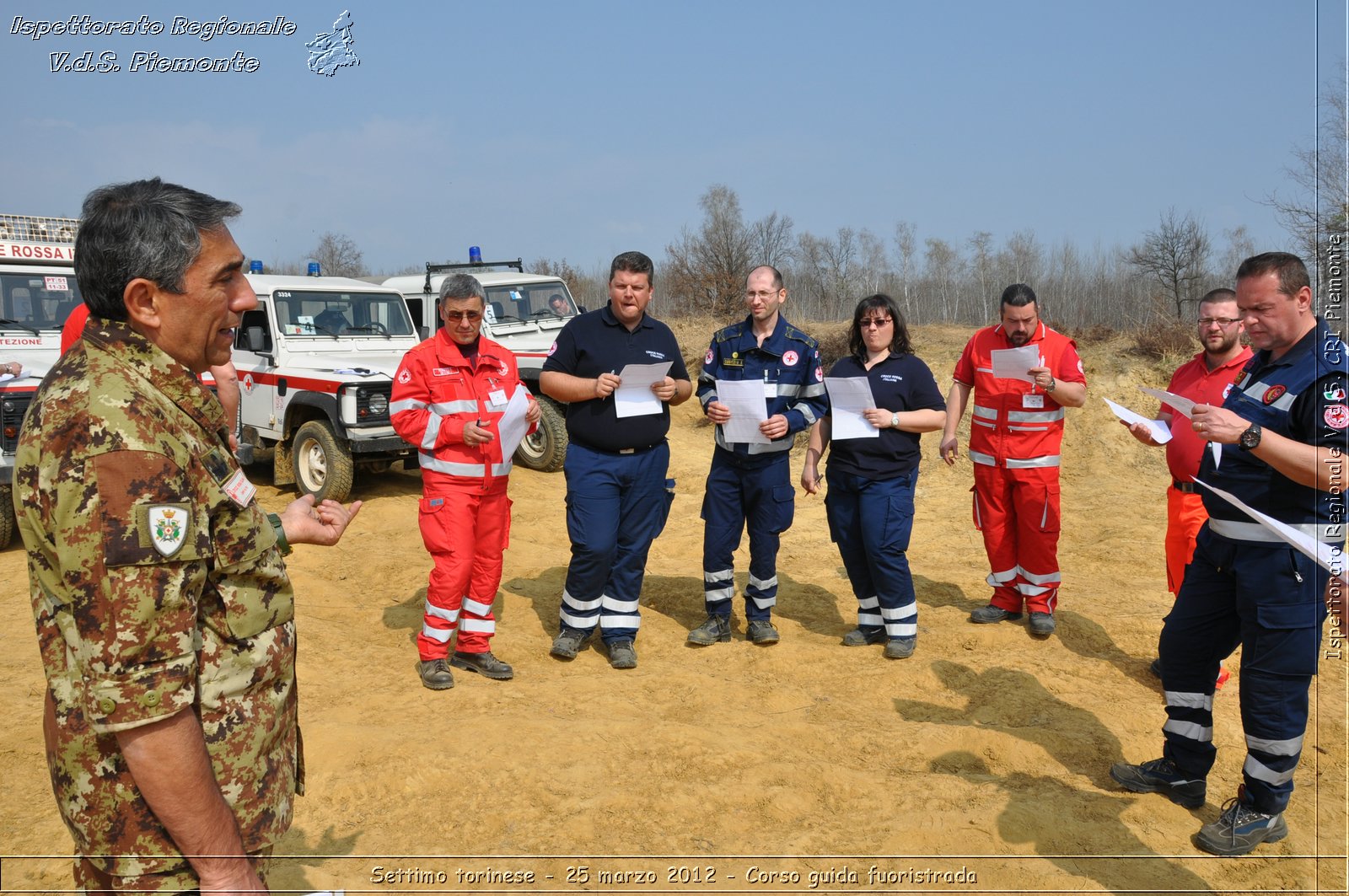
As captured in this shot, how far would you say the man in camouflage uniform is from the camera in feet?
4.94

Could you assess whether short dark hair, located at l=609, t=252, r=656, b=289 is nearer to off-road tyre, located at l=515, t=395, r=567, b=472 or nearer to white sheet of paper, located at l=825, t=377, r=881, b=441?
white sheet of paper, located at l=825, t=377, r=881, b=441

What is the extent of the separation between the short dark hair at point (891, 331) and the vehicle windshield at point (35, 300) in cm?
702

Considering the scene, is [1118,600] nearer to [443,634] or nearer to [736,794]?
[736,794]

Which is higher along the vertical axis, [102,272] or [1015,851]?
[102,272]

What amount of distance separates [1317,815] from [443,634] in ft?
13.5

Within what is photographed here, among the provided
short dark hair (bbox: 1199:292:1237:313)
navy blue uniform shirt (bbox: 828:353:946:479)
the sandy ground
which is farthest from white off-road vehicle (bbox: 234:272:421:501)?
short dark hair (bbox: 1199:292:1237:313)

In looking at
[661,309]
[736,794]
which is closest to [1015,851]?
[736,794]

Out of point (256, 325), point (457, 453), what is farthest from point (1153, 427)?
point (256, 325)

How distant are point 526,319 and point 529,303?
0.23 metres

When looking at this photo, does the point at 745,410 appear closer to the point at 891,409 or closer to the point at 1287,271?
the point at 891,409

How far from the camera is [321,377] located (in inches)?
352

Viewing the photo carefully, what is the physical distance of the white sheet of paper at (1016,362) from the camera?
Result: 575cm

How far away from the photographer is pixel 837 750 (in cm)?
438

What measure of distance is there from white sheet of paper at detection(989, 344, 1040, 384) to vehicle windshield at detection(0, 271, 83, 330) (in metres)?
7.86
